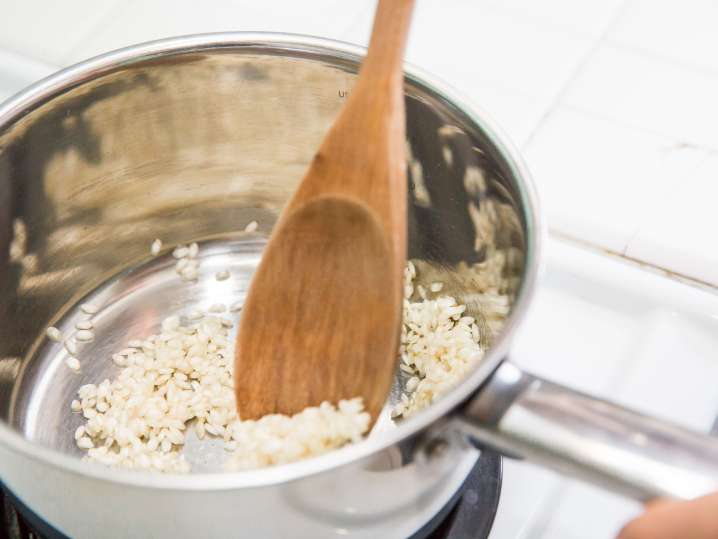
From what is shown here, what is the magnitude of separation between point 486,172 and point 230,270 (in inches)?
10.6

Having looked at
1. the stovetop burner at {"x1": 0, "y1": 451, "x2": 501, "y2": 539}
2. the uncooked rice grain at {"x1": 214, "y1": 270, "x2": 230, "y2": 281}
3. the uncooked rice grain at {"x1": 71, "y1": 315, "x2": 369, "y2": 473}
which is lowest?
the stovetop burner at {"x1": 0, "y1": 451, "x2": 501, "y2": 539}

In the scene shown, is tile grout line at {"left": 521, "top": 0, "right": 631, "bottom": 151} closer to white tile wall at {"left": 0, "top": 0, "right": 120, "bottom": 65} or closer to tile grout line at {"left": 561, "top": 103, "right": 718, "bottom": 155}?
tile grout line at {"left": 561, "top": 103, "right": 718, "bottom": 155}

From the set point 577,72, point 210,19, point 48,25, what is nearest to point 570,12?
point 577,72

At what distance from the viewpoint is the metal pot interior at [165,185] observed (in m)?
0.57

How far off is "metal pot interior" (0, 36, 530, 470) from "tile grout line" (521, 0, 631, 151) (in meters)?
0.16

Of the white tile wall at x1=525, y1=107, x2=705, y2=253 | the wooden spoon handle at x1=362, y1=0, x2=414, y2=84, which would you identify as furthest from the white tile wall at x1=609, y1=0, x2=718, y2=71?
Answer: the wooden spoon handle at x1=362, y1=0, x2=414, y2=84

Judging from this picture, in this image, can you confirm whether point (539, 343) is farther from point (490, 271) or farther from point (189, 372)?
point (189, 372)

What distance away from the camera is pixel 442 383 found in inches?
21.7

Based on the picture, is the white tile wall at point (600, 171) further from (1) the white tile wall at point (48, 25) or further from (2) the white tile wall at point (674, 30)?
(1) the white tile wall at point (48, 25)

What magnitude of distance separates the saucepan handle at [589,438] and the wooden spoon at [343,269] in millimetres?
123

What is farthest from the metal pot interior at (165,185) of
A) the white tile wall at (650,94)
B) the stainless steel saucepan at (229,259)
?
the white tile wall at (650,94)

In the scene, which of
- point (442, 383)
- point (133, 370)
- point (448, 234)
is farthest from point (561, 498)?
point (133, 370)

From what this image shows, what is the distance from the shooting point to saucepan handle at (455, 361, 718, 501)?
35 centimetres

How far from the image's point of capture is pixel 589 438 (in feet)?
1.20
